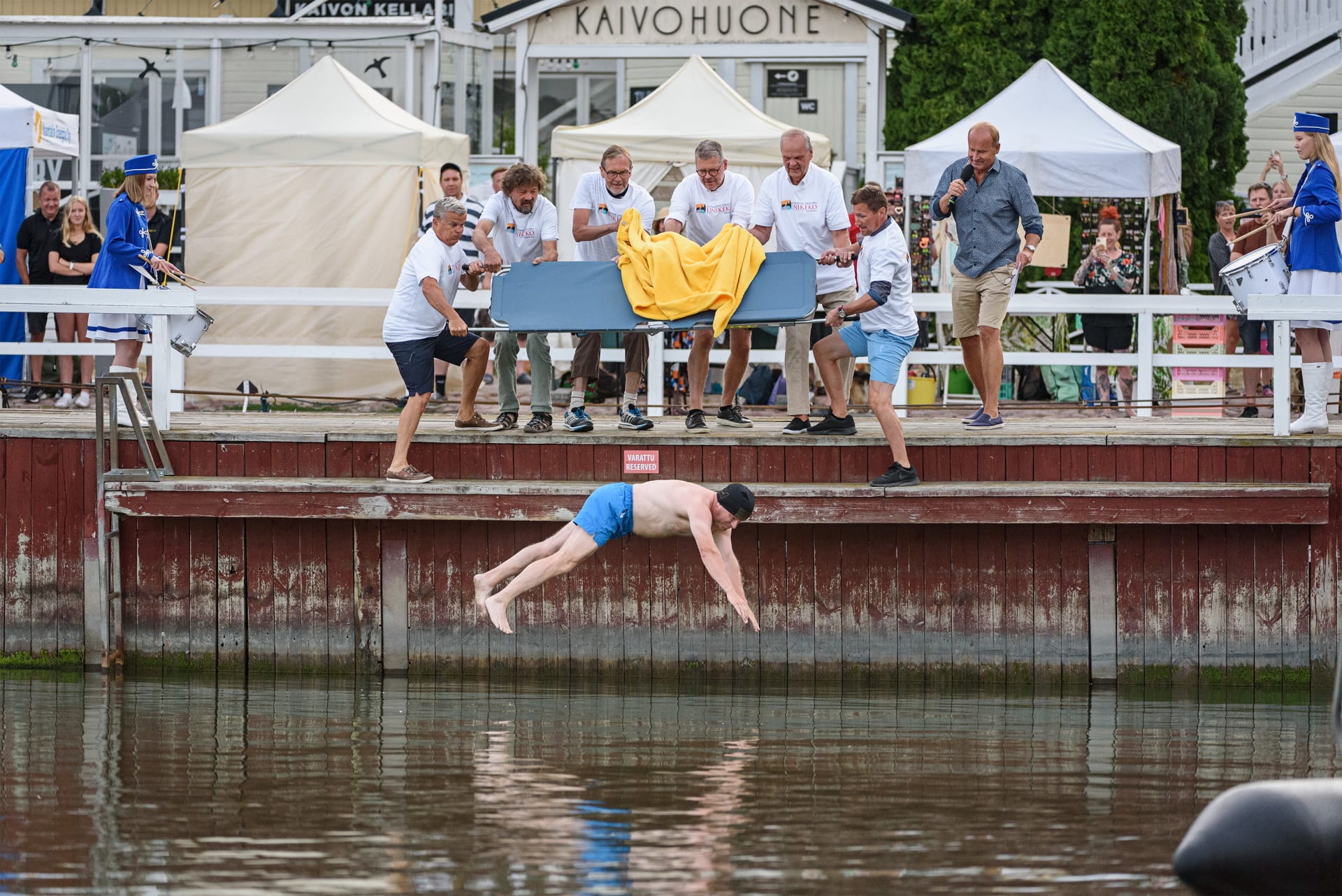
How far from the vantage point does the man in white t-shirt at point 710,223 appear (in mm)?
12758

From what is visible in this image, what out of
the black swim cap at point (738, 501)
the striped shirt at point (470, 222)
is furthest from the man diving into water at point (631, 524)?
the striped shirt at point (470, 222)

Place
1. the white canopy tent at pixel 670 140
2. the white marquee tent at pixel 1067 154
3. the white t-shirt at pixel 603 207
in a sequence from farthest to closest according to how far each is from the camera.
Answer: the white canopy tent at pixel 670 140 → the white marquee tent at pixel 1067 154 → the white t-shirt at pixel 603 207

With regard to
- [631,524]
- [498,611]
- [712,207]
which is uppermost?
[712,207]

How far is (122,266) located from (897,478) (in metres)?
5.78

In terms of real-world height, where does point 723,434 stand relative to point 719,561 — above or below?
above

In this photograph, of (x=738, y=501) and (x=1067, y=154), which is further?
(x=1067, y=154)

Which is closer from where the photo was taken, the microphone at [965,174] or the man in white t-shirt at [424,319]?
the man in white t-shirt at [424,319]

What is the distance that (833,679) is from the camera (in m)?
12.2

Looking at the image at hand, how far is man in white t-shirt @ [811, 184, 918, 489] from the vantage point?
11.8 m

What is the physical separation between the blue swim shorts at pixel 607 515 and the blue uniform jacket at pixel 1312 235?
196 inches

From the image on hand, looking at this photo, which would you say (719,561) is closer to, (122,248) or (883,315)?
(883,315)

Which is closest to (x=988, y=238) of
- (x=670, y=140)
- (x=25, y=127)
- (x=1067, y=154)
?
(x=1067, y=154)

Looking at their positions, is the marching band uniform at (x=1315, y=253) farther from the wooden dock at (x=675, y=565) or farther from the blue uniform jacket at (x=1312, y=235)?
the wooden dock at (x=675, y=565)

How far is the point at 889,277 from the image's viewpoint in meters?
11.9
